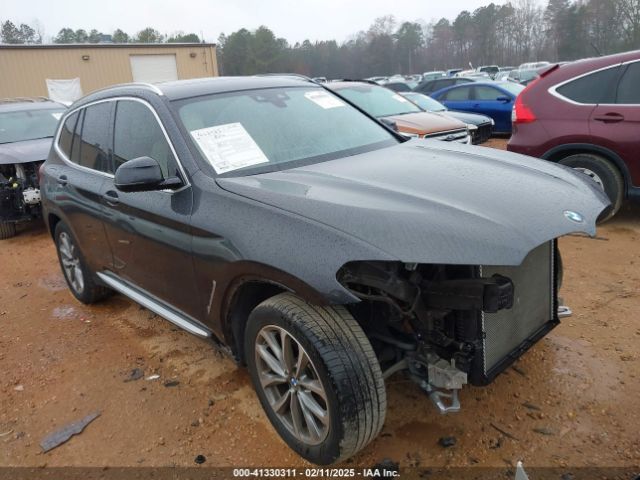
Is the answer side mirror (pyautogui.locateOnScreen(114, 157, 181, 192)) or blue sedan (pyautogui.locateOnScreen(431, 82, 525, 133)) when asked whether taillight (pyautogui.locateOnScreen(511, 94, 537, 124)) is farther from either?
blue sedan (pyautogui.locateOnScreen(431, 82, 525, 133))

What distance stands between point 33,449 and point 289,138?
7.46 feet

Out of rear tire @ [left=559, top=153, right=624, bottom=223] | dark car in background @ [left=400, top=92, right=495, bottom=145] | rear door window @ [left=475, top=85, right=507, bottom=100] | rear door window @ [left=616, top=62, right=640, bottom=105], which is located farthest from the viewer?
rear door window @ [left=475, top=85, right=507, bottom=100]

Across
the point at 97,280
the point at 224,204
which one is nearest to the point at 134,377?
the point at 97,280

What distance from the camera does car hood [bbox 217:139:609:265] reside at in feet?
6.45

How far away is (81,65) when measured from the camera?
2656 cm

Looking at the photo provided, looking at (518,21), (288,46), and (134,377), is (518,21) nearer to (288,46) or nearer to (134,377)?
(288,46)

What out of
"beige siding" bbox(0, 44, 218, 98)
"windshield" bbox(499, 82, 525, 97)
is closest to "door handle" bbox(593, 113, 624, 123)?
"windshield" bbox(499, 82, 525, 97)

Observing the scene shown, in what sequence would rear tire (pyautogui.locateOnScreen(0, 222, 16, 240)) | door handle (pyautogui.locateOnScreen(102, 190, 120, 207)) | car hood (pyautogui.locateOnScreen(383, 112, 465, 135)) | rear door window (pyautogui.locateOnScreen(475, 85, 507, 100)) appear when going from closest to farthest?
door handle (pyautogui.locateOnScreen(102, 190, 120, 207))
rear tire (pyautogui.locateOnScreen(0, 222, 16, 240))
car hood (pyautogui.locateOnScreen(383, 112, 465, 135))
rear door window (pyautogui.locateOnScreen(475, 85, 507, 100))

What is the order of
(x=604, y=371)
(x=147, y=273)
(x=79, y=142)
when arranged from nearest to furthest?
(x=604, y=371), (x=147, y=273), (x=79, y=142)

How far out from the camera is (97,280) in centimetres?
411

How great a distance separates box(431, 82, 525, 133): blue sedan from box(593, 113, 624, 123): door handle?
22.9ft

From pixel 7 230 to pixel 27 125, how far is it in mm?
1855

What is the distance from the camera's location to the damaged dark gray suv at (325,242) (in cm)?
208

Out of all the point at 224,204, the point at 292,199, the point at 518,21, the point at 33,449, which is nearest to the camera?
the point at 292,199
